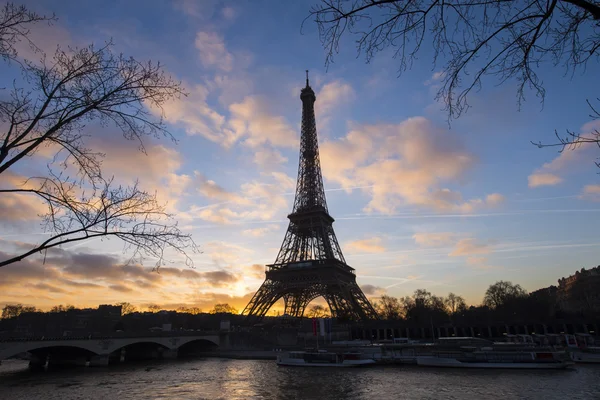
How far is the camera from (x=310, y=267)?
61875 mm

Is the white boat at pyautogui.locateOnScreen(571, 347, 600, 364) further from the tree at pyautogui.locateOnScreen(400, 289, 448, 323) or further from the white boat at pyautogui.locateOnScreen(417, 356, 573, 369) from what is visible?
the tree at pyautogui.locateOnScreen(400, 289, 448, 323)

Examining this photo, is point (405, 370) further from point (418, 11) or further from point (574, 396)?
point (418, 11)

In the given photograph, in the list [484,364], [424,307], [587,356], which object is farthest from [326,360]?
[424,307]

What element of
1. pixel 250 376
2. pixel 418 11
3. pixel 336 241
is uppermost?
pixel 336 241

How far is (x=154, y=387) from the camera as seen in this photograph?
28.3 metres

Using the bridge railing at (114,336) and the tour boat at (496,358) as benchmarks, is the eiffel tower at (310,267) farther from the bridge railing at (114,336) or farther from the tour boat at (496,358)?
the tour boat at (496,358)

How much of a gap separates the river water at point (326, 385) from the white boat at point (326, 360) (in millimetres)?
2112

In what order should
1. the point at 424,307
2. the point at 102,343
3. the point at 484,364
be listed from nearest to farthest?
1. the point at 484,364
2. the point at 102,343
3. the point at 424,307

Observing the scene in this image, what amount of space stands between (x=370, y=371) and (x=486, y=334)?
39784 mm

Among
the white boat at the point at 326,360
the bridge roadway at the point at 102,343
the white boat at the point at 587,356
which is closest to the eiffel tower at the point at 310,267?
the bridge roadway at the point at 102,343

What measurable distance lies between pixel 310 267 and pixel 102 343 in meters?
31.3

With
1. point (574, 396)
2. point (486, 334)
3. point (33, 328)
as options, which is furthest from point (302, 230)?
point (33, 328)

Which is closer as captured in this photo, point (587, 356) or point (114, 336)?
point (587, 356)

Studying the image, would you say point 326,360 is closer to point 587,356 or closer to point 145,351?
point 587,356
